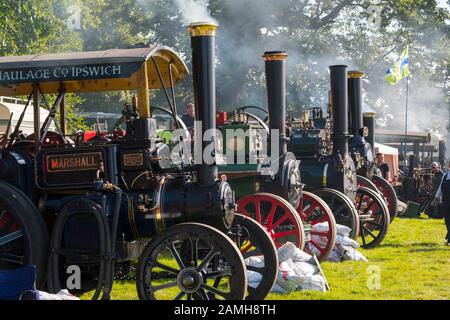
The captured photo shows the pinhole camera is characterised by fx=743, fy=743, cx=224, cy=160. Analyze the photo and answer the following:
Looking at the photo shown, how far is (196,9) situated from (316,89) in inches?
216

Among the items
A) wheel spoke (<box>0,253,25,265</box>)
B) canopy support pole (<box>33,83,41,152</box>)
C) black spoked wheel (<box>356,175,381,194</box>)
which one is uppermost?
canopy support pole (<box>33,83,41,152</box>)

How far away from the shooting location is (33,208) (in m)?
4.81

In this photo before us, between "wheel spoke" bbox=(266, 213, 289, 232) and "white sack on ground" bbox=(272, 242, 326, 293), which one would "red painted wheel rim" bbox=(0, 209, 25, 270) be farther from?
"wheel spoke" bbox=(266, 213, 289, 232)

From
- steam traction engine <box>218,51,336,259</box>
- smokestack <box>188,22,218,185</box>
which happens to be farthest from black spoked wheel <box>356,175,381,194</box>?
smokestack <box>188,22,218,185</box>

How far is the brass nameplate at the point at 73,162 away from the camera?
487cm

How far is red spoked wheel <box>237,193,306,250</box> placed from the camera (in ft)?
20.8

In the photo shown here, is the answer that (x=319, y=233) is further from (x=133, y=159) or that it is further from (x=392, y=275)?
(x=133, y=159)

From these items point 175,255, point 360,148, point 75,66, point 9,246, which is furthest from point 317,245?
point 360,148

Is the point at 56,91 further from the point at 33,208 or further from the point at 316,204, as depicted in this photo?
the point at 316,204

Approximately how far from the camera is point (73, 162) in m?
4.92

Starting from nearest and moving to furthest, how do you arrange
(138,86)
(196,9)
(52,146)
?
(138,86) → (52,146) → (196,9)

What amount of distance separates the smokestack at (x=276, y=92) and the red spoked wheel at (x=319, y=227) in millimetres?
604

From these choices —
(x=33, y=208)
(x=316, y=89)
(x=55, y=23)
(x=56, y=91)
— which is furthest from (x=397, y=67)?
(x=33, y=208)
